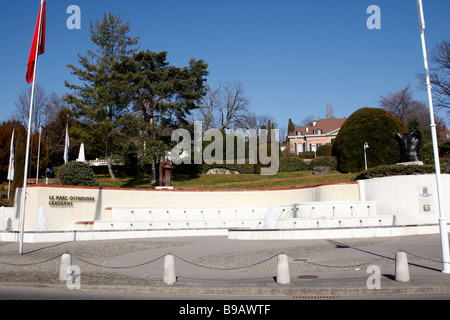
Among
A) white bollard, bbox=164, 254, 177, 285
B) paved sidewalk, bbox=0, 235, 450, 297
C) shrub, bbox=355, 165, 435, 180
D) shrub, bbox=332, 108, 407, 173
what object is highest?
shrub, bbox=332, 108, 407, 173

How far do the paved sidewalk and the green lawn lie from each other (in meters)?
17.3

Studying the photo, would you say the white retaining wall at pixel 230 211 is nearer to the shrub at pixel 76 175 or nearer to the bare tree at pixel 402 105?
the shrub at pixel 76 175

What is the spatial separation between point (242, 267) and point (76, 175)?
17.4m

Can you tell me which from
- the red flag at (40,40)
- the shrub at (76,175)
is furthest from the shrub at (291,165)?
the red flag at (40,40)

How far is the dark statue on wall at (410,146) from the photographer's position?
2391cm

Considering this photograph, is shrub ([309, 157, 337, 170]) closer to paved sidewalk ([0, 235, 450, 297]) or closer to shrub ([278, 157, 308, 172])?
shrub ([278, 157, 308, 172])

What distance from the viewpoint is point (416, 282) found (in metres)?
8.48

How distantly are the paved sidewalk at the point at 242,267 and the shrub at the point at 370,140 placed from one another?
2125 centimetres

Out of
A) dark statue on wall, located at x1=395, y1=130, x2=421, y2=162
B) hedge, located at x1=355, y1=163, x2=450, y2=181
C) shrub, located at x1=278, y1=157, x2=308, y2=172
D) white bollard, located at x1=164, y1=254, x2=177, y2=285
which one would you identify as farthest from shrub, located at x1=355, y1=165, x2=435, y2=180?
shrub, located at x1=278, y1=157, x2=308, y2=172

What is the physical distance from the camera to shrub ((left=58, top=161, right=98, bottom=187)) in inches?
950

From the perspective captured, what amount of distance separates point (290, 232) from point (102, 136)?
3450 centimetres

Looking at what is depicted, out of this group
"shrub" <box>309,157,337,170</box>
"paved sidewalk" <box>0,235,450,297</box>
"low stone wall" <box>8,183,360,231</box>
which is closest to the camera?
"paved sidewalk" <box>0,235,450,297</box>

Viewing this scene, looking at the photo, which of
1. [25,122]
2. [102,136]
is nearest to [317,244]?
[102,136]
